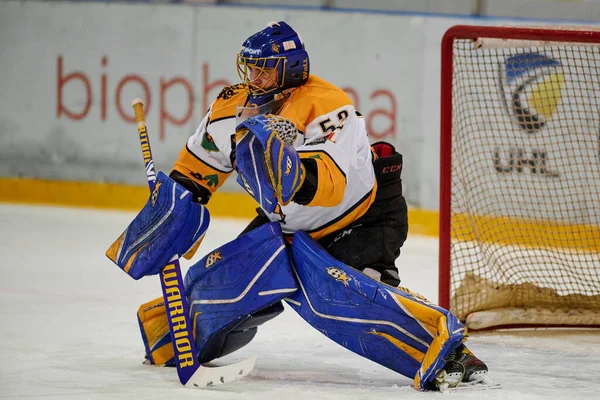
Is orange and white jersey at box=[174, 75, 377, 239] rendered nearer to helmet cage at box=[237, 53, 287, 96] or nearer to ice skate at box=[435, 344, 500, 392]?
helmet cage at box=[237, 53, 287, 96]

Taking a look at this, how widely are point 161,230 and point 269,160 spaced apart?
45cm

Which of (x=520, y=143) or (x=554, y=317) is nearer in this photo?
(x=554, y=317)

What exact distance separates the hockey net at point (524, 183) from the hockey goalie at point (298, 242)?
91 cm

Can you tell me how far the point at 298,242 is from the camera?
9.25 ft

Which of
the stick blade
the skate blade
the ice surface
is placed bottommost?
the ice surface

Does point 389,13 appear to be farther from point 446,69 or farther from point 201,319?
point 201,319

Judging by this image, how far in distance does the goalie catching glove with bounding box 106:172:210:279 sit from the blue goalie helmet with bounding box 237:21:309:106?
0.38 meters

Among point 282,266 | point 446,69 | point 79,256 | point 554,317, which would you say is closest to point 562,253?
point 554,317

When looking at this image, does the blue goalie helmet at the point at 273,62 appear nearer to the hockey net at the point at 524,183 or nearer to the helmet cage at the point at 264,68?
the helmet cage at the point at 264,68

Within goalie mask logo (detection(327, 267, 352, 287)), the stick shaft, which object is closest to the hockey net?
goalie mask logo (detection(327, 267, 352, 287))

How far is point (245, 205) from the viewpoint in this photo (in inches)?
253

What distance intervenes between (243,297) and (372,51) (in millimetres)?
3758

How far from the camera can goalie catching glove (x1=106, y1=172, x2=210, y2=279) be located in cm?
277

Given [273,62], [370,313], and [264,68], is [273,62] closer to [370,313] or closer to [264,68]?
[264,68]
